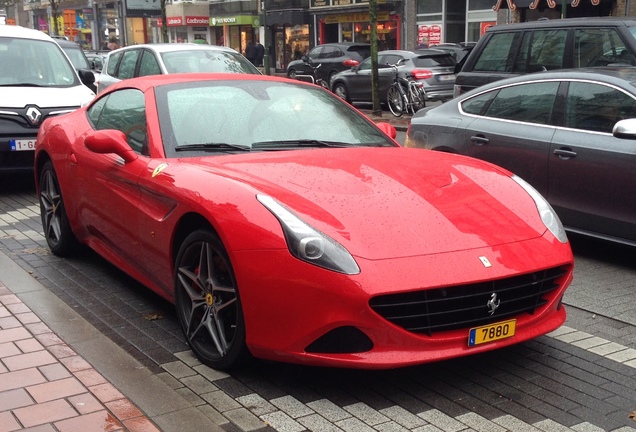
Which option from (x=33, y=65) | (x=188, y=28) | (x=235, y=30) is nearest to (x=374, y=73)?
(x=33, y=65)

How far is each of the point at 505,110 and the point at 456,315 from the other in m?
3.96

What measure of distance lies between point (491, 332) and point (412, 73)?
16.8 metres

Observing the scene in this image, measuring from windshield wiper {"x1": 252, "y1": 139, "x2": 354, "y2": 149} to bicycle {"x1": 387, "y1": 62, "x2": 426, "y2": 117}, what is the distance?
571 inches

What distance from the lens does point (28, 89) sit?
10336 mm

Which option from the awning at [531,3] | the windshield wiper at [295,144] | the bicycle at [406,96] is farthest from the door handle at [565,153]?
the awning at [531,3]

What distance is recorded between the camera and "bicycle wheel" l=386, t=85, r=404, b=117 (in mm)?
19703

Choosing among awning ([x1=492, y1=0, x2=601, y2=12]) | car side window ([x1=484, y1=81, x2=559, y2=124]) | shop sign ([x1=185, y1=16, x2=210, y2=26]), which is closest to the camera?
car side window ([x1=484, y1=81, x2=559, y2=124])

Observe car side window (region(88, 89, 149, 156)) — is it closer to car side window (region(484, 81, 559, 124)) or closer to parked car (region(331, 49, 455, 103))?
car side window (region(484, 81, 559, 124))

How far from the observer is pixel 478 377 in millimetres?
4250

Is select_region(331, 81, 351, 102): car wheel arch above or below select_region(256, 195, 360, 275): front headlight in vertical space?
below

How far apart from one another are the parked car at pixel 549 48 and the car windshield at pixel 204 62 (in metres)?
3.27

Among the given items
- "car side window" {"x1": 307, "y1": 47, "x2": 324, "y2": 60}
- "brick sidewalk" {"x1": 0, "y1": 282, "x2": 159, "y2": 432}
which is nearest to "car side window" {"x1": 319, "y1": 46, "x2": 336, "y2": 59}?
"car side window" {"x1": 307, "y1": 47, "x2": 324, "y2": 60}

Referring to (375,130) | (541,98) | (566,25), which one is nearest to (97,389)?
(375,130)

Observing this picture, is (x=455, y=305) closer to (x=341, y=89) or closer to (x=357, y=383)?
(x=357, y=383)
